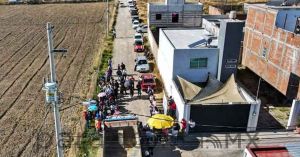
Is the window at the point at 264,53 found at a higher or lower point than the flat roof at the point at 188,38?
lower

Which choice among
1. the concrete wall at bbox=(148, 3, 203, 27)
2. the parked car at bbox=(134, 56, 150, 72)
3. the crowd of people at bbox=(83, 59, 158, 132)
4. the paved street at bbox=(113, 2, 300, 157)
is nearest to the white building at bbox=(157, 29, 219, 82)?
the crowd of people at bbox=(83, 59, 158, 132)

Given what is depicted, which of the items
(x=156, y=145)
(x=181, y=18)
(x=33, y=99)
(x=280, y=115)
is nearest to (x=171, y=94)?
(x=156, y=145)

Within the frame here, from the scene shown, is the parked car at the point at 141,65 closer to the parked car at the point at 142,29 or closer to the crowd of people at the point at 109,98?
the crowd of people at the point at 109,98

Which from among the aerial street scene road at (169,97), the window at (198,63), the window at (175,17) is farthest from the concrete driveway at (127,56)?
the window at (175,17)

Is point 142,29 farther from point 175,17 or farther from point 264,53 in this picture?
point 264,53

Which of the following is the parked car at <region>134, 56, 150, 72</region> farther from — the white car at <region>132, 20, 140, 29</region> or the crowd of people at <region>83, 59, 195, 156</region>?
the white car at <region>132, 20, 140, 29</region>

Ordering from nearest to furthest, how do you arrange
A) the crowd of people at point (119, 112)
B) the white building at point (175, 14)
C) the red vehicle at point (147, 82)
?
the crowd of people at point (119, 112) < the red vehicle at point (147, 82) < the white building at point (175, 14)

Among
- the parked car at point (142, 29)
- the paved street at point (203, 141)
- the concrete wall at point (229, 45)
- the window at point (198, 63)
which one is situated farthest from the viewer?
the parked car at point (142, 29)
